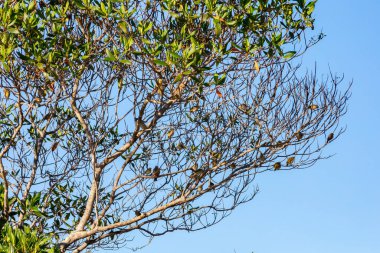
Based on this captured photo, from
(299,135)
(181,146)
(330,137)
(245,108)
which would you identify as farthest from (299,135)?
(181,146)

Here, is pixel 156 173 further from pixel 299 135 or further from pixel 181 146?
pixel 299 135

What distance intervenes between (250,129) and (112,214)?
342 cm

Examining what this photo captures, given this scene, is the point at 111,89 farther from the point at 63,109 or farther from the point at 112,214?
the point at 112,214

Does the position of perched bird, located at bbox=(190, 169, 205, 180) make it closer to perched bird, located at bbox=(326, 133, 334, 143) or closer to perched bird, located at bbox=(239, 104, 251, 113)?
perched bird, located at bbox=(239, 104, 251, 113)

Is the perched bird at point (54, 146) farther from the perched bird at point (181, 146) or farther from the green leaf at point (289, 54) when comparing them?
the green leaf at point (289, 54)

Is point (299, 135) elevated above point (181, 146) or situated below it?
below

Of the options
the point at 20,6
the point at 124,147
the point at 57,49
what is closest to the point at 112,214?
the point at 124,147

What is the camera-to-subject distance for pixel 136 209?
11758mm

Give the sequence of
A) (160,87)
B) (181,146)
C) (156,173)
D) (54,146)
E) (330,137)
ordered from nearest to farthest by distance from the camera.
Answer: (160,87), (330,137), (156,173), (181,146), (54,146)

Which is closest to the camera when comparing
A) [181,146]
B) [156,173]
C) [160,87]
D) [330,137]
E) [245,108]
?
[160,87]

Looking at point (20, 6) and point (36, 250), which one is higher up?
point (20, 6)

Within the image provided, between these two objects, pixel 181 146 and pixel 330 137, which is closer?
pixel 330 137

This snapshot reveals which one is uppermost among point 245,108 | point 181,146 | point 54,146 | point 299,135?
point 54,146

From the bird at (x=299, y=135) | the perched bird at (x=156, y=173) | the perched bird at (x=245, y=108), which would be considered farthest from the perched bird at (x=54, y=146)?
the bird at (x=299, y=135)
